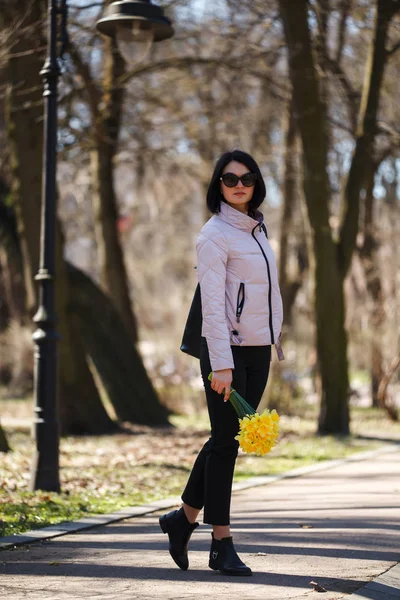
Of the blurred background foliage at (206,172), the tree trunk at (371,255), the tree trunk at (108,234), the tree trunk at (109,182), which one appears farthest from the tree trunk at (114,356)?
the tree trunk at (371,255)

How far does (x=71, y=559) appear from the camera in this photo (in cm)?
586

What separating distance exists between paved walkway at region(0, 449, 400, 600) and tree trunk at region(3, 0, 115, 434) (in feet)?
20.8

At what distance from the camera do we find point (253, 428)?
498cm

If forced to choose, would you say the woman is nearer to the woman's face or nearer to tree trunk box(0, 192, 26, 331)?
the woman's face

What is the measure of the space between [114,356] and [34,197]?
3177 mm

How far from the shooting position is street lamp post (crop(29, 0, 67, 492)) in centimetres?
850

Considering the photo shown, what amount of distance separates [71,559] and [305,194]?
351 inches

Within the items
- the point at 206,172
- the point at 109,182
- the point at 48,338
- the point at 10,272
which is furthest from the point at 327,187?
the point at 10,272

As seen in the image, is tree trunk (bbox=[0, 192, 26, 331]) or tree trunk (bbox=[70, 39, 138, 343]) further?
tree trunk (bbox=[0, 192, 26, 331])

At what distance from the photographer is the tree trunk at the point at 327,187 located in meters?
13.8

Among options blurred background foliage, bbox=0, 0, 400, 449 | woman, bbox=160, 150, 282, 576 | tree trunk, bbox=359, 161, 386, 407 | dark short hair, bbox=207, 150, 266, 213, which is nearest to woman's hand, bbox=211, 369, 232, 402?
woman, bbox=160, 150, 282, 576

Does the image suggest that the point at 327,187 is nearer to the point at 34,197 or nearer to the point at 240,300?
the point at 34,197

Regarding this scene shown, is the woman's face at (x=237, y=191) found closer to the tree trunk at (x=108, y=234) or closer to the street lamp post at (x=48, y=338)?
the street lamp post at (x=48, y=338)

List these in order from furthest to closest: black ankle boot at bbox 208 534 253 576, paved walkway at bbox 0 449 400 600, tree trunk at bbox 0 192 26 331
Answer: tree trunk at bbox 0 192 26 331 → black ankle boot at bbox 208 534 253 576 → paved walkway at bbox 0 449 400 600
